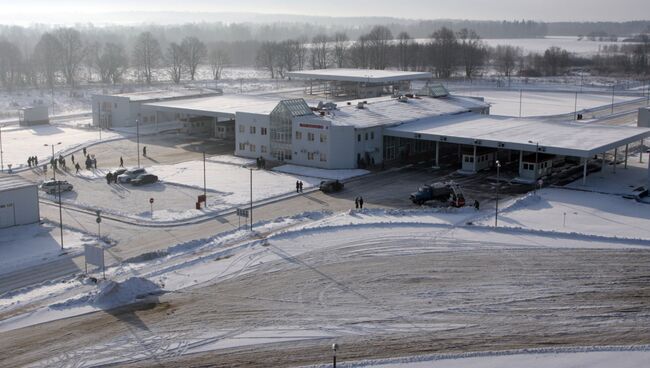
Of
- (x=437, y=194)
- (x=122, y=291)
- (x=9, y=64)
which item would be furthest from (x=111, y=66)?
(x=122, y=291)

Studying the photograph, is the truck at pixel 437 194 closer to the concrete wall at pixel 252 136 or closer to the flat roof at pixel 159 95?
the concrete wall at pixel 252 136

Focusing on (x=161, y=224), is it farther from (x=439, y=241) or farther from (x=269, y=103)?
(x=269, y=103)

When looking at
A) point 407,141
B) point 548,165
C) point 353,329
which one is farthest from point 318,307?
point 407,141

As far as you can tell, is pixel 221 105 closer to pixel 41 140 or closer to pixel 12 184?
pixel 41 140

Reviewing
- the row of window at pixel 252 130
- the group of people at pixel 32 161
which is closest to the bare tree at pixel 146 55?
the row of window at pixel 252 130

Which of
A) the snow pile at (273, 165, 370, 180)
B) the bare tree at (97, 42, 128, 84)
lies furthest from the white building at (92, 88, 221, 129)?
the bare tree at (97, 42, 128, 84)

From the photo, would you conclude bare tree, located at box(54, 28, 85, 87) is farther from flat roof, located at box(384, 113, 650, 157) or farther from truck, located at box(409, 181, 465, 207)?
truck, located at box(409, 181, 465, 207)
